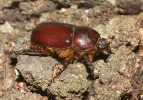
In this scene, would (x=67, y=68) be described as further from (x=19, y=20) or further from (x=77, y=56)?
(x=19, y=20)

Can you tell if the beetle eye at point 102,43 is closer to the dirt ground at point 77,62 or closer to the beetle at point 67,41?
the beetle at point 67,41

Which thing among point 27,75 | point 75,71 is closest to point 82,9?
point 75,71

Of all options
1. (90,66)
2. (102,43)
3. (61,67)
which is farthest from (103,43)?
(61,67)

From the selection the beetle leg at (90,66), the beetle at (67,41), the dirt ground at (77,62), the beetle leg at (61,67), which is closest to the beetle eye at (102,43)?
the beetle at (67,41)

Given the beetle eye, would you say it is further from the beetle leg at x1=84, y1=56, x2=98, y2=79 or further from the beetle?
the beetle leg at x1=84, y1=56, x2=98, y2=79

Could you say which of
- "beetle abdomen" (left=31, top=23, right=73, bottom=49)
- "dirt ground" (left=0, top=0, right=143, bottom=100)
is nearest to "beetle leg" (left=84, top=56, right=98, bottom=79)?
"dirt ground" (left=0, top=0, right=143, bottom=100)

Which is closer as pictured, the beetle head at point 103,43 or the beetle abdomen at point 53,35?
the beetle head at point 103,43
